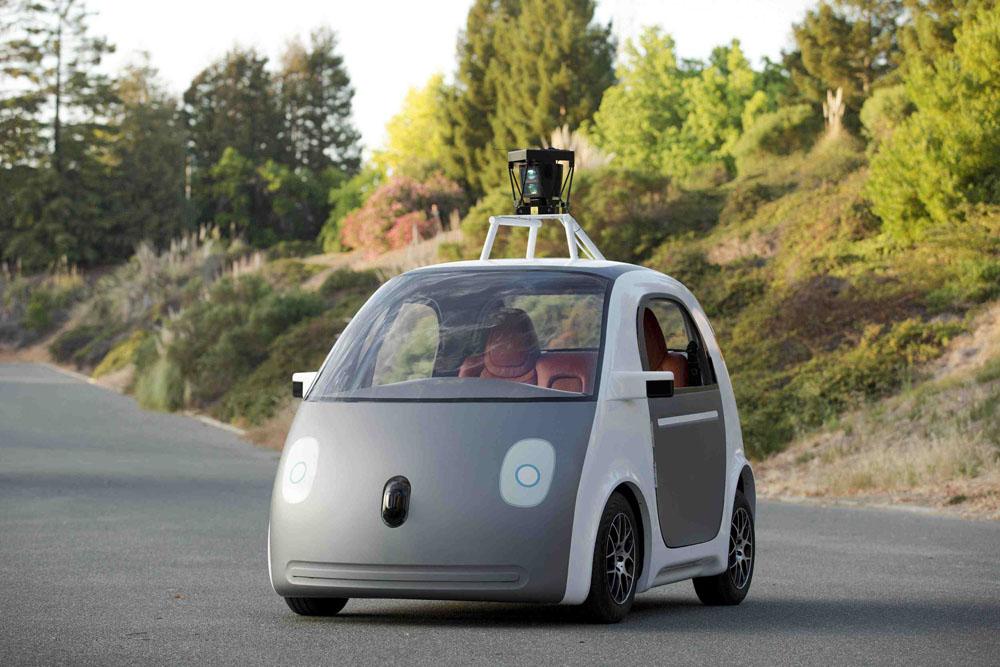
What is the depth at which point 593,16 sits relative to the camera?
6050 cm

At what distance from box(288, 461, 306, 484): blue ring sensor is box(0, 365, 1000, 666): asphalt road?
2.34ft

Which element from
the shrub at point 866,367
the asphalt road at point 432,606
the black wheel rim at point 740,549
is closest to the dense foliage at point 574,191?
the shrub at point 866,367

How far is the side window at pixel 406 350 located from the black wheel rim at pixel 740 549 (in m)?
2.04

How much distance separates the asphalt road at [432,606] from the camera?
699 cm

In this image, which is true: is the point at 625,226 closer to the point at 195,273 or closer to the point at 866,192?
the point at 866,192

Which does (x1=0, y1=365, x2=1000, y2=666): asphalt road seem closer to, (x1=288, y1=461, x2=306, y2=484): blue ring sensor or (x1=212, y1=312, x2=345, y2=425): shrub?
(x1=288, y1=461, x2=306, y2=484): blue ring sensor

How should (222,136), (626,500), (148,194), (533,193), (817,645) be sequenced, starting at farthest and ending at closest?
(222,136)
(148,194)
(533,193)
(626,500)
(817,645)

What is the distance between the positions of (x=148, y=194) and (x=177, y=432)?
180ft

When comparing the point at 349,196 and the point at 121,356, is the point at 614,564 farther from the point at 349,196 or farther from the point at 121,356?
the point at 349,196

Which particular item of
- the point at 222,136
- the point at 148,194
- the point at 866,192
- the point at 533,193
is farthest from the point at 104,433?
the point at 222,136

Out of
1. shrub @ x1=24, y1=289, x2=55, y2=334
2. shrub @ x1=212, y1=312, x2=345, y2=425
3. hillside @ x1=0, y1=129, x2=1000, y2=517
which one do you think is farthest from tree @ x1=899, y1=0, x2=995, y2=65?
shrub @ x1=24, y1=289, x2=55, y2=334

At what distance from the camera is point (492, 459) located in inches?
288

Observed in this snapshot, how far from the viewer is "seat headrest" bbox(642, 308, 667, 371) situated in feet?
29.5

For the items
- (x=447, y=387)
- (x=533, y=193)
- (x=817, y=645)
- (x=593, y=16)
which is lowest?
(x=817, y=645)
